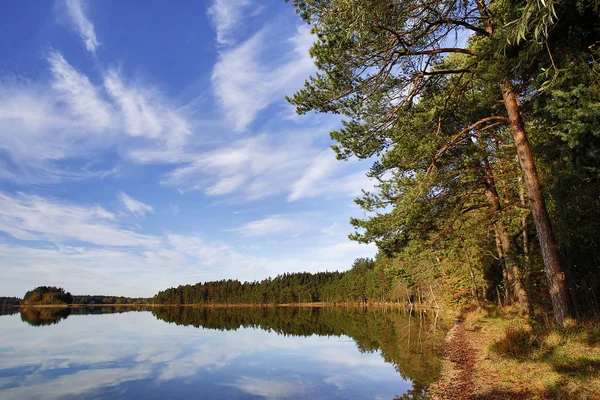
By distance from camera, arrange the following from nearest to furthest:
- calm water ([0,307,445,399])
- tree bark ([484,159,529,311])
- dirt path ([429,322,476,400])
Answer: dirt path ([429,322,476,400]) < calm water ([0,307,445,399]) < tree bark ([484,159,529,311])

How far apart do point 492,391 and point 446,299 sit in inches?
1199

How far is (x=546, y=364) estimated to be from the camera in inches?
326

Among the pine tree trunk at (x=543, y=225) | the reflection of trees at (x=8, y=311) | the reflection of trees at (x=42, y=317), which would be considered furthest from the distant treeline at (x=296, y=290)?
the pine tree trunk at (x=543, y=225)

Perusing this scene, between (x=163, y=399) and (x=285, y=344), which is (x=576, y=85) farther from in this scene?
(x=285, y=344)

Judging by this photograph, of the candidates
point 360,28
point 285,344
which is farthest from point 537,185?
point 285,344

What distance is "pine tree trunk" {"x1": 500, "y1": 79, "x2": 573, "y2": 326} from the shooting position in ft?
30.1

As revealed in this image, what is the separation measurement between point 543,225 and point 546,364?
351 centimetres

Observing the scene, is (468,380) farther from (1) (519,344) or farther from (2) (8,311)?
(2) (8,311)

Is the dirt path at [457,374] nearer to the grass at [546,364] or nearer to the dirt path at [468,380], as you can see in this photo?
the dirt path at [468,380]

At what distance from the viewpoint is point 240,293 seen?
16100 centimetres

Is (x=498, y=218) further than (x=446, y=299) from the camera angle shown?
No

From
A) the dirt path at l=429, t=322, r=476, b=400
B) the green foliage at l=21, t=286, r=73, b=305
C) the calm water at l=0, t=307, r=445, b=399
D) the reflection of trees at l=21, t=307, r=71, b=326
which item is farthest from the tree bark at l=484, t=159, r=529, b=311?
the green foliage at l=21, t=286, r=73, b=305

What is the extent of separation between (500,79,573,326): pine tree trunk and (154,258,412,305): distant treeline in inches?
3548

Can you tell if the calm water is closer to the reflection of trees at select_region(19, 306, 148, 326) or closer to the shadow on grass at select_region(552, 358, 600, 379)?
the shadow on grass at select_region(552, 358, 600, 379)
